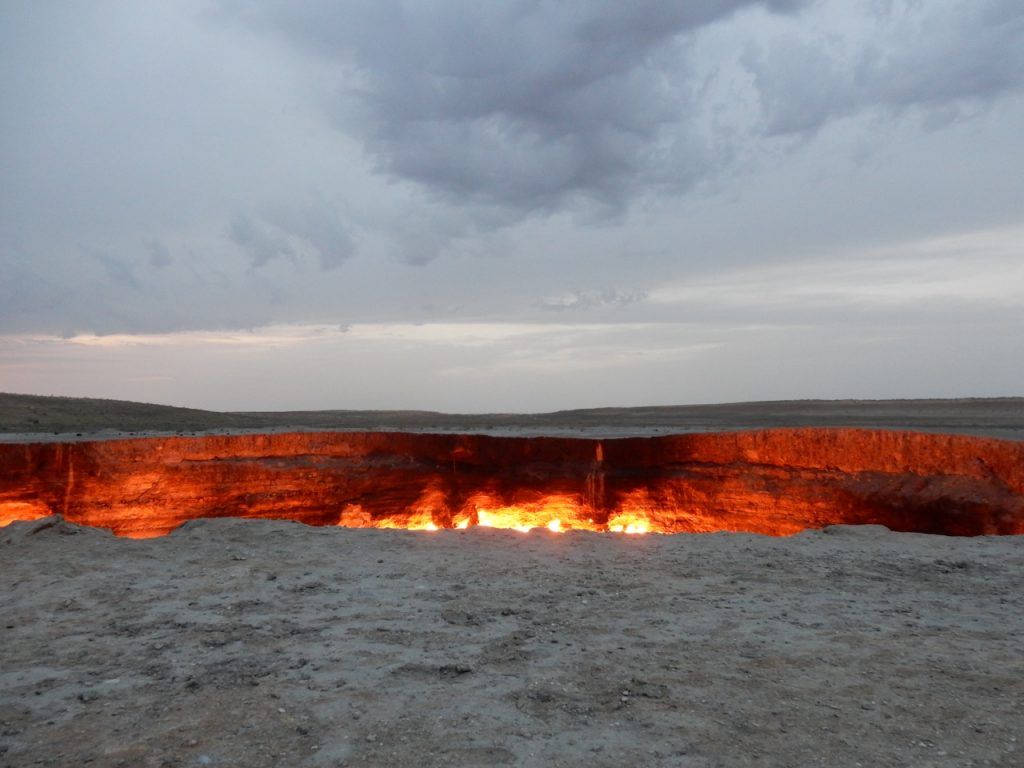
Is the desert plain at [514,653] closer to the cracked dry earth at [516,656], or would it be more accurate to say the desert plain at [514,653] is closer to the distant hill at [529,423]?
the cracked dry earth at [516,656]

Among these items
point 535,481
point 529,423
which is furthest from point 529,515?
point 529,423

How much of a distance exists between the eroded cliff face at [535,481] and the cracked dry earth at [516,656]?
3508 millimetres

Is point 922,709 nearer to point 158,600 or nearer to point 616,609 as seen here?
point 616,609

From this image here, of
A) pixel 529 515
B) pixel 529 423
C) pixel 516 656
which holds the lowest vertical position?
pixel 529 515

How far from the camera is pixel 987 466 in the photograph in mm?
9531

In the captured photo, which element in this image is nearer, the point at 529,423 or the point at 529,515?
the point at 529,515

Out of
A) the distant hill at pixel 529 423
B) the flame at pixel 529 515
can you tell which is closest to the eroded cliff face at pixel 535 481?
the flame at pixel 529 515

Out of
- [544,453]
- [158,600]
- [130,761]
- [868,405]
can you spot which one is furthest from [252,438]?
[868,405]

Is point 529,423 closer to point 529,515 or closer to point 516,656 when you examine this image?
point 529,515

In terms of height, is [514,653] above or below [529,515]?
above

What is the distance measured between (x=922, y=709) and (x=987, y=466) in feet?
25.3

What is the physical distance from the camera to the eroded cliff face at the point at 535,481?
10008mm

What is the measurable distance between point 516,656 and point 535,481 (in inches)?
384

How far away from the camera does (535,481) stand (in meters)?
13.8
